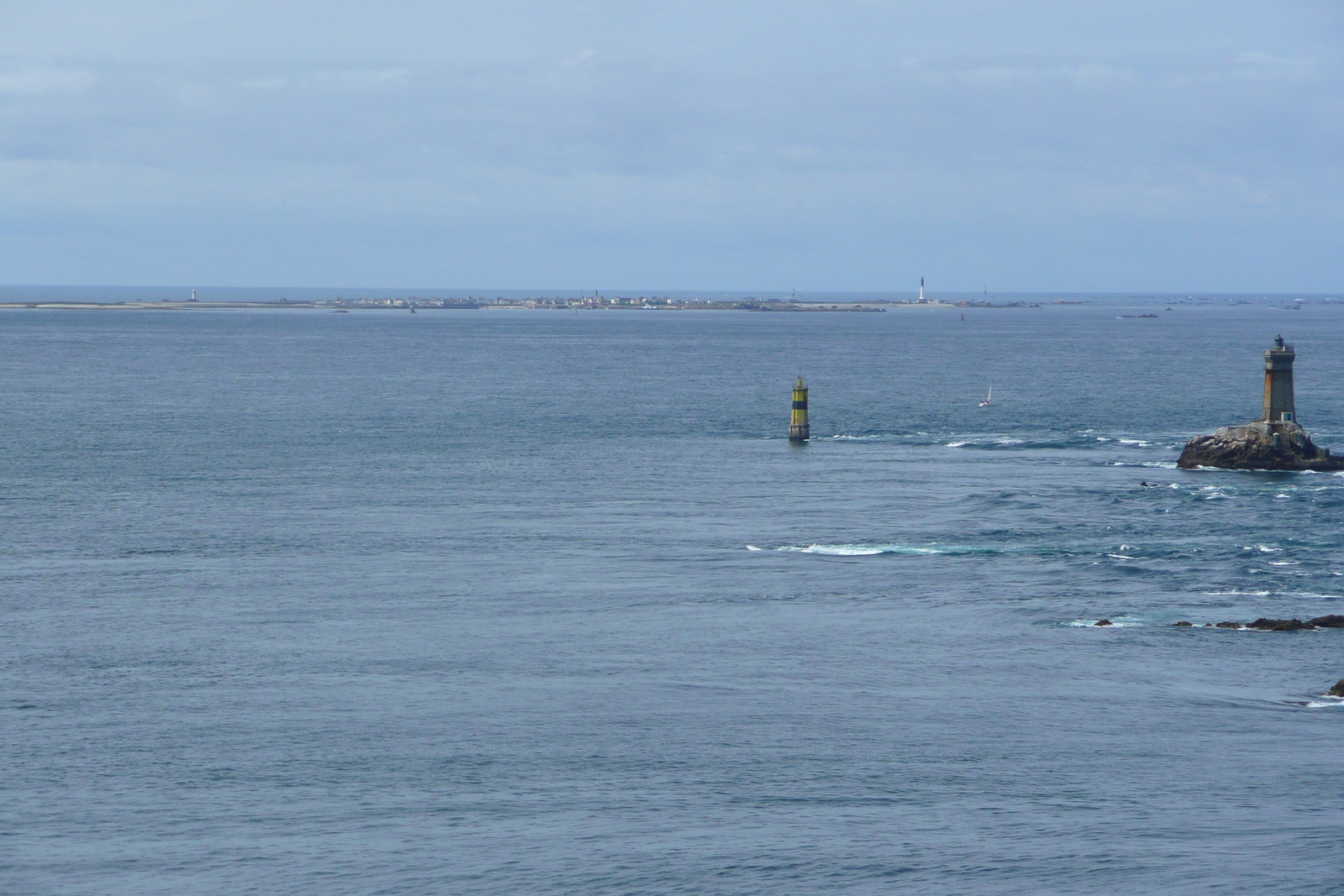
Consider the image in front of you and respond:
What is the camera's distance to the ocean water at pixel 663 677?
3484cm

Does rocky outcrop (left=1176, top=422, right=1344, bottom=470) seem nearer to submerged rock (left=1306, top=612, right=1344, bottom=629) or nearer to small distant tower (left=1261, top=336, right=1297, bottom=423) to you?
small distant tower (left=1261, top=336, right=1297, bottom=423)

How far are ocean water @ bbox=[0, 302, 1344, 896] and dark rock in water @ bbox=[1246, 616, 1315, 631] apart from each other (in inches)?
32.9

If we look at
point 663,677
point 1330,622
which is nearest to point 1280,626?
point 1330,622

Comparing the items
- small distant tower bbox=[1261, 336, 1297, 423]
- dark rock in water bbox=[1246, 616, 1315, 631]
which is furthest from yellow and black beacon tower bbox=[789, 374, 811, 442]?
dark rock in water bbox=[1246, 616, 1315, 631]

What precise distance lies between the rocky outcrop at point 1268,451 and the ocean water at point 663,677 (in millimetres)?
1951

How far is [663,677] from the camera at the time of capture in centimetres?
4684

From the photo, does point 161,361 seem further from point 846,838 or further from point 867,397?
point 846,838

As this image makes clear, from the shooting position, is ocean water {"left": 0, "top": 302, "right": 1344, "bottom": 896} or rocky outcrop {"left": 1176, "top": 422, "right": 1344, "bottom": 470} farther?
rocky outcrop {"left": 1176, "top": 422, "right": 1344, "bottom": 470}

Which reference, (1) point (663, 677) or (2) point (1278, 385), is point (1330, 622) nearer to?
(1) point (663, 677)

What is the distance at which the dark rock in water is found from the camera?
51.6 m

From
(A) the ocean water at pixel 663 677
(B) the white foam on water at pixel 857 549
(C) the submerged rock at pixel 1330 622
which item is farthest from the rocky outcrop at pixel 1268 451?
(C) the submerged rock at pixel 1330 622

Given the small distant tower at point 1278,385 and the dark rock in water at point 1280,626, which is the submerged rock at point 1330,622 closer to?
the dark rock in water at point 1280,626

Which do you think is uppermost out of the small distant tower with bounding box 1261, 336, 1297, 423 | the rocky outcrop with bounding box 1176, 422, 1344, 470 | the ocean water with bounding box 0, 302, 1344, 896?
the small distant tower with bounding box 1261, 336, 1297, 423

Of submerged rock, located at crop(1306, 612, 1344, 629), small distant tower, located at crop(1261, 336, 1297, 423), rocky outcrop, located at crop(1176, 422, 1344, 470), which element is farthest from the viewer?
small distant tower, located at crop(1261, 336, 1297, 423)
